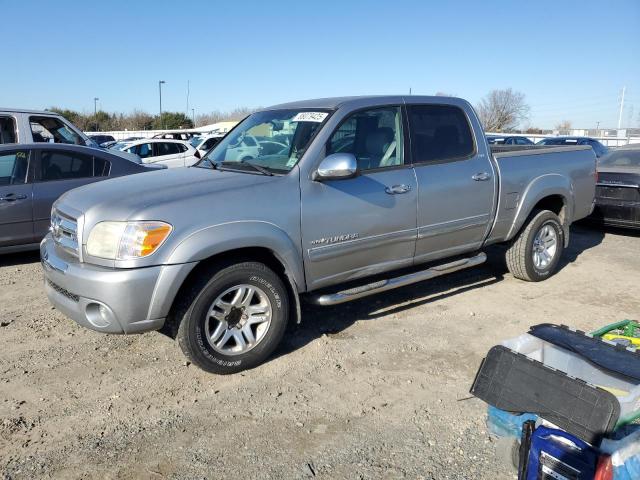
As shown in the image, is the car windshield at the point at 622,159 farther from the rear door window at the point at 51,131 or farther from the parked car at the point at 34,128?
the rear door window at the point at 51,131

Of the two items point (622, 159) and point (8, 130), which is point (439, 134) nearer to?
point (622, 159)

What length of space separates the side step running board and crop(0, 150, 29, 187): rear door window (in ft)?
14.6

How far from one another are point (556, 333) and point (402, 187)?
72.0 inches

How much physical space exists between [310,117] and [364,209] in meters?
0.90

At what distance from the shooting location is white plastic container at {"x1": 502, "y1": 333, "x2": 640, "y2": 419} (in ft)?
7.91

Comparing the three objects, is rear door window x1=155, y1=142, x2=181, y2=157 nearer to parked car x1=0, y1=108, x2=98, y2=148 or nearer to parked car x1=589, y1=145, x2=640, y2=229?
parked car x1=0, y1=108, x2=98, y2=148

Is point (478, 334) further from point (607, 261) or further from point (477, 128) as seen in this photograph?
point (607, 261)

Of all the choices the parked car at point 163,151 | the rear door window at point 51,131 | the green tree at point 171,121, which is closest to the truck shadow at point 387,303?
the rear door window at point 51,131

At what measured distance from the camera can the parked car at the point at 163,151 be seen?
50.9 feet

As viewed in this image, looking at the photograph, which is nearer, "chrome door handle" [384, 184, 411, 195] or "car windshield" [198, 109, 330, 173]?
"car windshield" [198, 109, 330, 173]

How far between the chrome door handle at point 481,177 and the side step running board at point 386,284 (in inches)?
30.1

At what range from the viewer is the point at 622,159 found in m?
8.86

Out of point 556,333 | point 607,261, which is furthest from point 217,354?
point 607,261

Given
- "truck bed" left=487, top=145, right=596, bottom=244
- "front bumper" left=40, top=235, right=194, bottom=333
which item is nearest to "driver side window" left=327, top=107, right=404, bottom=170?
"truck bed" left=487, top=145, right=596, bottom=244
